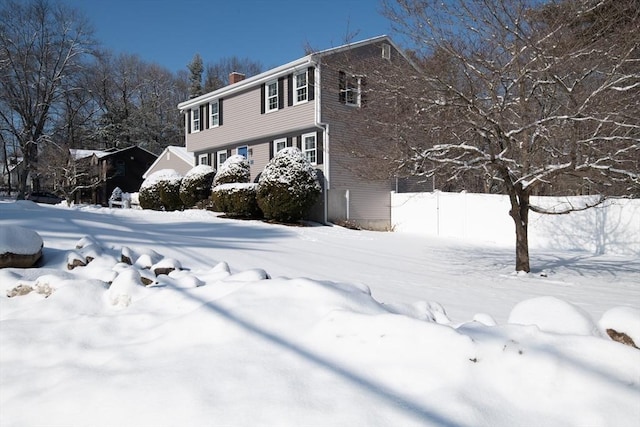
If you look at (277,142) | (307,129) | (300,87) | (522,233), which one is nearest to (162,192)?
(277,142)

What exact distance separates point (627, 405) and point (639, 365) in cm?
28

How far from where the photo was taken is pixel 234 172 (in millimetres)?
18203

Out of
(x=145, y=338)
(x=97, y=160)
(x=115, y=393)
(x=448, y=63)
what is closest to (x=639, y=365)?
(x=115, y=393)

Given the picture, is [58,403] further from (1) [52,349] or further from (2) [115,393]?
(1) [52,349]

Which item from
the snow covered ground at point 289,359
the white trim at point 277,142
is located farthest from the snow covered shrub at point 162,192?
the snow covered ground at point 289,359

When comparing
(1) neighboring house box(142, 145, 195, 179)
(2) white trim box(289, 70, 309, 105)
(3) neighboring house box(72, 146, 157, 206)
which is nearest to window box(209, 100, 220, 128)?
(1) neighboring house box(142, 145, 195, 179)

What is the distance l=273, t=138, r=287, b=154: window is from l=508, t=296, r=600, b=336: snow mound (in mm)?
16515

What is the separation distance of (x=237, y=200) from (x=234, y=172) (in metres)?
1.86

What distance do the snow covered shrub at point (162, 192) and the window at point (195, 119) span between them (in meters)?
3.05

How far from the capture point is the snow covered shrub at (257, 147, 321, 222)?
15445 millimetres

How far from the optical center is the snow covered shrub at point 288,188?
50.7 ft

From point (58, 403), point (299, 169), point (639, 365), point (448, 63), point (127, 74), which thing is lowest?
point (58, 403)

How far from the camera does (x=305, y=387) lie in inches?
84.9

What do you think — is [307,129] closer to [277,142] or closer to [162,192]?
[277,142]
